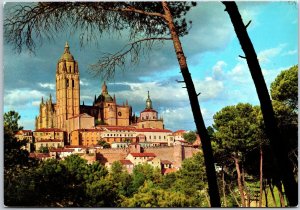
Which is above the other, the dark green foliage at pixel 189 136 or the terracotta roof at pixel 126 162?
the dark green foliage at pixel 189 136

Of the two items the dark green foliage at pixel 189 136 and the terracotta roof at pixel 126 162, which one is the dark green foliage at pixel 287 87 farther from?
the terracotta roof at pixel 126 162

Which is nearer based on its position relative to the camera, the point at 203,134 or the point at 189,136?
the point at 203,134

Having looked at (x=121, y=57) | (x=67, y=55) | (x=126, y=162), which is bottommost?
(x=126, y=162)

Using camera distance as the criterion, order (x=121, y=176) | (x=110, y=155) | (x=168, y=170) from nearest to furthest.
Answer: (x=121, y=176)
(x=110, y=155)
(x=168, y=170)

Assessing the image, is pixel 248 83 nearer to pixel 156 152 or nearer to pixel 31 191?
pixel 31 191

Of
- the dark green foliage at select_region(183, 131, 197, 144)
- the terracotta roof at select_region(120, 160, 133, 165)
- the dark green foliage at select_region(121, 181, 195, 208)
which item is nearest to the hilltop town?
the terracotta roof at select_region(120, 160, 133, 165)

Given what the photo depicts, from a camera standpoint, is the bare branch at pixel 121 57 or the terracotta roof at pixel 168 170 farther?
the terracotta roof at pixel 168 170

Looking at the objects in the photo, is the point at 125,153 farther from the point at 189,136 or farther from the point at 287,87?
the point at 287,87

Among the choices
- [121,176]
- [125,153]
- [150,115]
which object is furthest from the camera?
[125,153]

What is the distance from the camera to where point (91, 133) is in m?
9.73

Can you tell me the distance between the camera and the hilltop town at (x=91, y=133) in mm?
5533

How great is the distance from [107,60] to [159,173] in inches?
365

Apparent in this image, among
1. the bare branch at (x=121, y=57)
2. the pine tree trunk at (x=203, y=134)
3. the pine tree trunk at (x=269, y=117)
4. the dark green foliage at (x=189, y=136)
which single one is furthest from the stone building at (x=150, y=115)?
the pine tree trunk at (x=269, y=117)

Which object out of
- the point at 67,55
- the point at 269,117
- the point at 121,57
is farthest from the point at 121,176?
the point at 269,117
